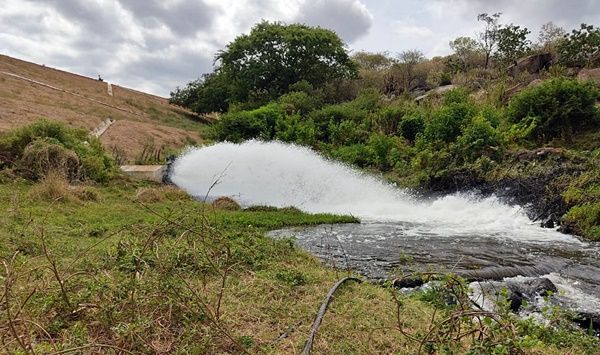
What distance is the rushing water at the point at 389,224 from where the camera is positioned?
29.3ft

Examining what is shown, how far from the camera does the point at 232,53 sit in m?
42.0

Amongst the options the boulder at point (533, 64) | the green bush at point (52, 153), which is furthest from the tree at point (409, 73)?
the green bush at point (52, 153)

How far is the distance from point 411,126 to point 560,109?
788cm

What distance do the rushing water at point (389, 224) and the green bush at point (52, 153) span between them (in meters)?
3.78

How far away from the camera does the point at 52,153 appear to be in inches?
663

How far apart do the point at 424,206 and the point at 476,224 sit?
10.7ft

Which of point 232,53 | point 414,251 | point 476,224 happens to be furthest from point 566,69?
point 232,53

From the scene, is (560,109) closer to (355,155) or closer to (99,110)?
(355,155)

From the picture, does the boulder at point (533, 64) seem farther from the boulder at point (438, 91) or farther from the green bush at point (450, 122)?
the green bush at point (450, 122)

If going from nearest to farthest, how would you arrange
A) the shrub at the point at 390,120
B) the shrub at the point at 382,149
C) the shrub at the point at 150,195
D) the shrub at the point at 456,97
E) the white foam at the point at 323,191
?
the white foam at the point at 323,191 < the shrub at the point at 150,195 < the shrub at the point at 382,149 < the shrub at the point at 456,97 < the shrub at the point at 390,120

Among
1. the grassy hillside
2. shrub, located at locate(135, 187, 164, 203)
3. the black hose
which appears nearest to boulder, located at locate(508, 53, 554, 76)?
the grassy hillside

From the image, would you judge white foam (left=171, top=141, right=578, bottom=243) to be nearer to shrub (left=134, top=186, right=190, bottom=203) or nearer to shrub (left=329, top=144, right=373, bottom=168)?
shrub (left=329, top=144, right=373, bottom=168)

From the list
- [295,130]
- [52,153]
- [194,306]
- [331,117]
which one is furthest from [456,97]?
[194,306]

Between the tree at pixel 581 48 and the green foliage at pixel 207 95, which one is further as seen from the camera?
the green foliage at pixel 207 95
